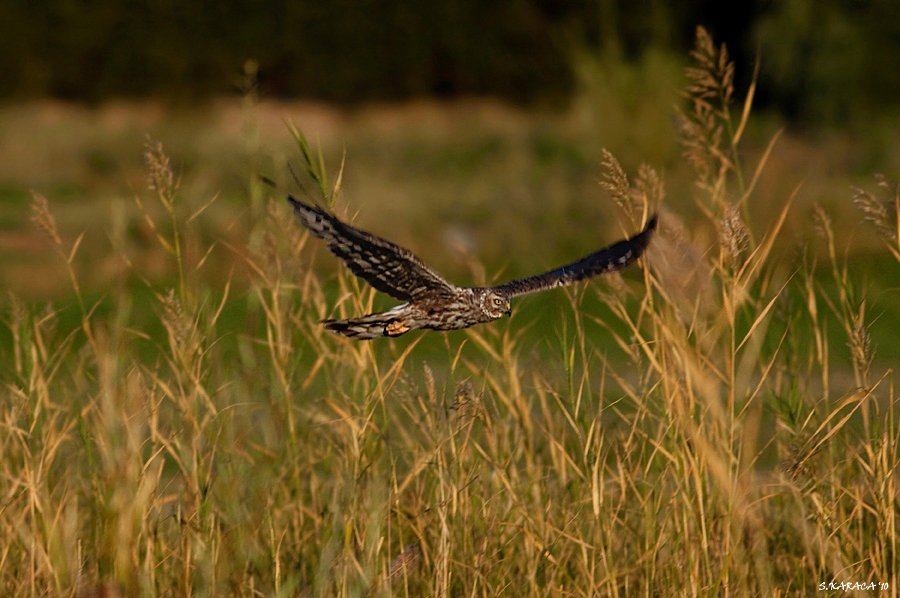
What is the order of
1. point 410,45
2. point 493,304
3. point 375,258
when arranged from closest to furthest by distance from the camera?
point 375,258, point 493,304, point 410,45

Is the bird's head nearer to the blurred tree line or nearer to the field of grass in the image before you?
the field of grass

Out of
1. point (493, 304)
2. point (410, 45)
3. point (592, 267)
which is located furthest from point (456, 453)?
point (410, 45)

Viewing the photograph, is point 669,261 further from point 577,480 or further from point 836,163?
point 836,163

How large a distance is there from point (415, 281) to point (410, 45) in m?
11.6

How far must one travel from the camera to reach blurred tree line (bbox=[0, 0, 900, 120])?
1134cm

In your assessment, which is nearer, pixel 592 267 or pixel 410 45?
pixel 592 267

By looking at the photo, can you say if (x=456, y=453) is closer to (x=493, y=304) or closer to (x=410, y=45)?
(x=493, y=304)

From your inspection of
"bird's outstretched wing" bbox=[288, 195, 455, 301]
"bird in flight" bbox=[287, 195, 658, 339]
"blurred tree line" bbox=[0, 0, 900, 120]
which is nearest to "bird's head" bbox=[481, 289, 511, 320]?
"bird in flight" bbox=[287, 195, 658, 339]

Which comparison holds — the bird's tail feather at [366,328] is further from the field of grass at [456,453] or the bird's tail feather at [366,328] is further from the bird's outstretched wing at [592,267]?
the bird's outstretched wing at [592,267]

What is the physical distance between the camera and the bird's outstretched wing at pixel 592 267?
6.37 ft

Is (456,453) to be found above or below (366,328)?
below

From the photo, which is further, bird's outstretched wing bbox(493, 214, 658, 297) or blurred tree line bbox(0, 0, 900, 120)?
blurred tree line bbox(0, 0, 900, 120)

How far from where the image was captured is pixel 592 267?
198 cm

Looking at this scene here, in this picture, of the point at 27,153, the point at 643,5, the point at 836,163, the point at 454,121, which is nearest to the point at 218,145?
the point at 27,153
